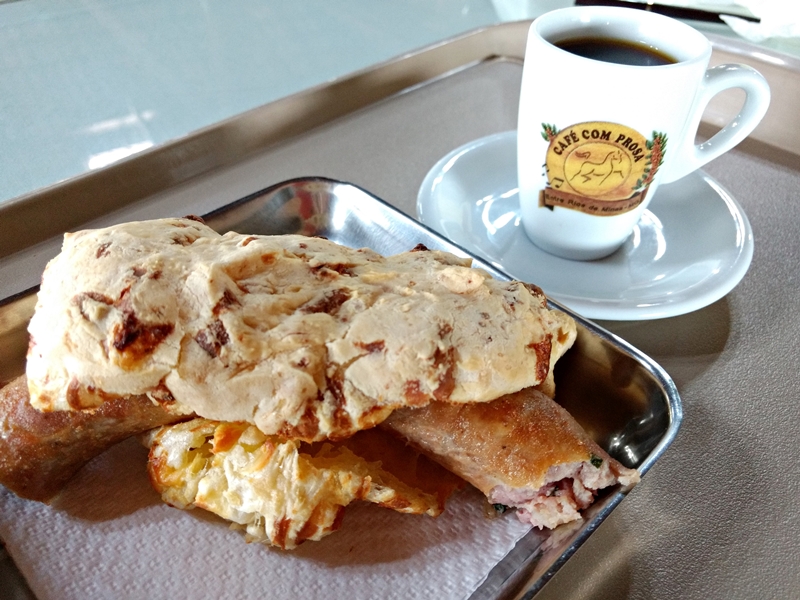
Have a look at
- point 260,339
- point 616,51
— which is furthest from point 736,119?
point 260,339

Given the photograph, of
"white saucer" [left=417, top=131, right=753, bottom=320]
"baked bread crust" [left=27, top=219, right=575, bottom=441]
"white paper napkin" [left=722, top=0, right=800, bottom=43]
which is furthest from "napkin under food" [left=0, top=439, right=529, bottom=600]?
"white paper napkin" [left=722, top=0, right=800, bottom=43]

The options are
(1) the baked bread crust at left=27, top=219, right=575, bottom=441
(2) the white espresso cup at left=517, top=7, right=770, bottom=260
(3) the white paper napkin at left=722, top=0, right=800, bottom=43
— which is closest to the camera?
(1) the baked bread crust at left=27, top=219, right=575, bottom=441

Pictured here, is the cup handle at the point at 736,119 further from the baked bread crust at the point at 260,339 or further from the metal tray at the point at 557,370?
the baked bread crust at the point at 260,339

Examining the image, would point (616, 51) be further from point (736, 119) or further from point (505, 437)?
point (505, 437)

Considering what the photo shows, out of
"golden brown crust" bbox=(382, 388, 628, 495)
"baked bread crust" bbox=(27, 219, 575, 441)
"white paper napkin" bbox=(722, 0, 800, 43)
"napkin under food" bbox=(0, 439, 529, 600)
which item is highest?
"baked bread crust" bbox=(27, 219, 575, 441)

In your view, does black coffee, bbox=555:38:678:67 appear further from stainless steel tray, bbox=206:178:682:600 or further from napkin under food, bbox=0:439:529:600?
napkin under food, bbox=0:439:529:600
